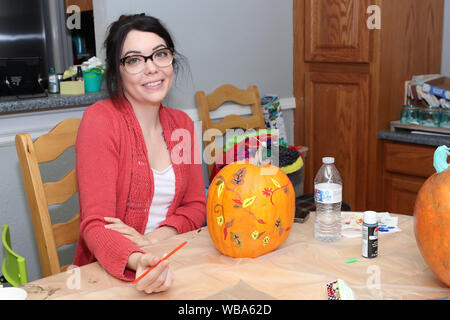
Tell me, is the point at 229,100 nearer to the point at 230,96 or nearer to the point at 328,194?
the point at 230,96

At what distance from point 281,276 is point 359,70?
1.80 meters

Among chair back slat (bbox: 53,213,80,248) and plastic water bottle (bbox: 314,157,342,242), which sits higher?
plastic water bottle (bbox: 314,157,342,242)

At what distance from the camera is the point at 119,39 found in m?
1.47

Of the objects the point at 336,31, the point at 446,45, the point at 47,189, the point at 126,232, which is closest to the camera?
the point at 126,232

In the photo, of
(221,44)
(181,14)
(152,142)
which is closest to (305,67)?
(221,44)

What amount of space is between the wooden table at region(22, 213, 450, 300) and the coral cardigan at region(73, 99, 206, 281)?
0.26ft

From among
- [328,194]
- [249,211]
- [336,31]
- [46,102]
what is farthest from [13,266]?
[336,31]

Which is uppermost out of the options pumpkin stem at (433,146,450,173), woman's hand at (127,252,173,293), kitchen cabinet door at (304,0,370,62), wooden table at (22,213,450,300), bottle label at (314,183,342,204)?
kitchen cabinet door at (304,0,370,62)

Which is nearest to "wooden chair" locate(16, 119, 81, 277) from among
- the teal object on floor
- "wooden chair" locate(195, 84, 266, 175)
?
the teal object on floor

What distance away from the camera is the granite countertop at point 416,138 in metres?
2.35

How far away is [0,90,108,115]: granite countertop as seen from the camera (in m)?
1.91

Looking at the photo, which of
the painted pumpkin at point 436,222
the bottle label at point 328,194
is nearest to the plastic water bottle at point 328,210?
the bottle label at point 328,194

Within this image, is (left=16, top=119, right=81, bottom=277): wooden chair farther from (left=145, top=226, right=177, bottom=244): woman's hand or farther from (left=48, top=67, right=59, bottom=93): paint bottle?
(left=48, top=67, right=59, bottom=93): paint bottle

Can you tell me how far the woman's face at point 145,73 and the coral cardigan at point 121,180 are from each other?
7cm
